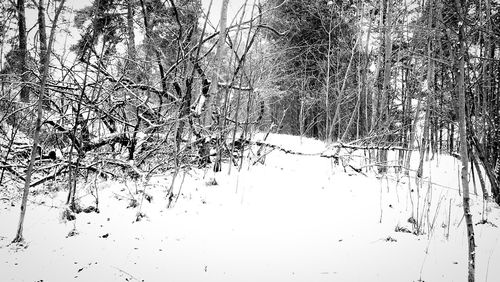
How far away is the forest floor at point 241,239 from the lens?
96.3 inches

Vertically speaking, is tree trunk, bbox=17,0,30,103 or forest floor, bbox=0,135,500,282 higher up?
tree trunk, bbox=17,0,30,103

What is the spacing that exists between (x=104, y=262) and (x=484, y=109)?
546cm

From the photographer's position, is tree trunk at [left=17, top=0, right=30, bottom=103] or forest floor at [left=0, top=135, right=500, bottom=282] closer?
forest floor at [left=0, top=135, right=500, bottom=282]

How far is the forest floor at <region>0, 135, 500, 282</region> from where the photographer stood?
2.45 m

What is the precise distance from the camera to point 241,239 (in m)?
3.00

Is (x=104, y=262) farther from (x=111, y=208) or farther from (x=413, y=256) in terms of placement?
(x=413, y=256)

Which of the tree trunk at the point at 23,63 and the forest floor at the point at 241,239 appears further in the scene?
the tree trunk at the point at 23,63

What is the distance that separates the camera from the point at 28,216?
3320 mm

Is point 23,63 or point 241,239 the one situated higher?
point 23,63

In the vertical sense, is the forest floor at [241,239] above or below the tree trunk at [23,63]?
below

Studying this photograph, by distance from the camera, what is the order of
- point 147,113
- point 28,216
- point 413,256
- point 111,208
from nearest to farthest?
point 413,256 → point 28,216 → point 111,208 → point 147,113

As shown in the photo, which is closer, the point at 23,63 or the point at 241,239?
the point at 241,239

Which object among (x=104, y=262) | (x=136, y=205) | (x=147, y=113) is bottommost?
(x=104, y=262)

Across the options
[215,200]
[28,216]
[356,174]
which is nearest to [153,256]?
[215,200]
